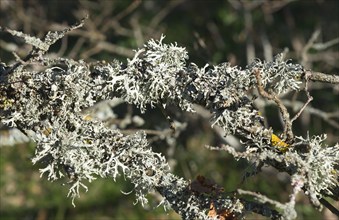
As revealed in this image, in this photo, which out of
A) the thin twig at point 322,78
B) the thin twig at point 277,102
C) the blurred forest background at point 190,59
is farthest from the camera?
the blurred forest background at point 190,59

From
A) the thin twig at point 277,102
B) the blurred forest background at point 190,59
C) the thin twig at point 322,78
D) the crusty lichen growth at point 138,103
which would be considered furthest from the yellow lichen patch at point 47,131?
the blurred forest background at point 190,59

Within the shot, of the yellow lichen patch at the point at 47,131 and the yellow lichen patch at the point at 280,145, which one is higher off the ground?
the yellow lichen patch at the point at 280,145

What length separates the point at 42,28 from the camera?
14.4ft

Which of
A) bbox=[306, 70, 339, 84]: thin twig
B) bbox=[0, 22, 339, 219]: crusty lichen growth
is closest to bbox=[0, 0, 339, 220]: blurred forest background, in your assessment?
bbox=[0, 22, 339, 219]: crusty lichen growth

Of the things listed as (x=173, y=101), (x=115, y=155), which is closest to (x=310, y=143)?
(x=173, y=101)

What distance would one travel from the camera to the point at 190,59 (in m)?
4.62

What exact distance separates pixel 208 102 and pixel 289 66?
27cm

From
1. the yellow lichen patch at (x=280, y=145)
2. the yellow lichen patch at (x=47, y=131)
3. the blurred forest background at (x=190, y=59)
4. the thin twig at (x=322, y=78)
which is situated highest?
the blurred forest background at (x=190, y=59)

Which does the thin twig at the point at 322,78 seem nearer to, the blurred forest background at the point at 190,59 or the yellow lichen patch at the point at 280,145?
the yellow lichen patch at the point at 280,145

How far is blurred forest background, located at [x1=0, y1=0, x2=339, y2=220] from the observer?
390 centimetres

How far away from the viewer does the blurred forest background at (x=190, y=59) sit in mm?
3898

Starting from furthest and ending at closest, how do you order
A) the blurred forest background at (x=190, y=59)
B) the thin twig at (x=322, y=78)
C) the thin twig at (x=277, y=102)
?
the blurred forest background at (x=190, y=59), the thin twig at (x=322, y=78), the thin twig at (x=277, y=102)

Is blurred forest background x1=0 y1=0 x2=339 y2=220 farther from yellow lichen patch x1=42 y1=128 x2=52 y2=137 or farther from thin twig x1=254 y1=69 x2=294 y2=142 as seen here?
thin twig x1=254 y1=69 x2=294 y2=142

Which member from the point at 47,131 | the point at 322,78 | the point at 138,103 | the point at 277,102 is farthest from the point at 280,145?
the point at 47,131
